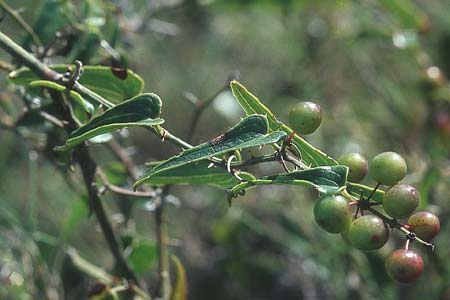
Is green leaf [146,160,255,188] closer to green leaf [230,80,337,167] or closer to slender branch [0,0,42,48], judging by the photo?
green leaf [230,80,337,167]

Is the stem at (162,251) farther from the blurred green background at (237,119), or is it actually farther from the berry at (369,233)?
the berry at (369,233)

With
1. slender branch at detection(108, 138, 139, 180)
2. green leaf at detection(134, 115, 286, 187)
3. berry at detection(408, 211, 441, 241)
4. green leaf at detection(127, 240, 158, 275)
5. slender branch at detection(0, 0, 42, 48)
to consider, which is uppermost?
berry at detection(408, 211, 441, 241)

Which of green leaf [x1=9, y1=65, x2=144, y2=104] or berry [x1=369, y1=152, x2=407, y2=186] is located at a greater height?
berry [x1=369, y1=152, x2=407, y2=186]

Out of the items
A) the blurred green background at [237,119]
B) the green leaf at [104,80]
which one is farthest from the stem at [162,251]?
the green leaf at [104,80]

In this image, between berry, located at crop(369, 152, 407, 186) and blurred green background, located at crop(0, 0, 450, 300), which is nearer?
berry, located at crop(369, 152, 407, 186)

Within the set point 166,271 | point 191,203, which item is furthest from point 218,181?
point 191,203

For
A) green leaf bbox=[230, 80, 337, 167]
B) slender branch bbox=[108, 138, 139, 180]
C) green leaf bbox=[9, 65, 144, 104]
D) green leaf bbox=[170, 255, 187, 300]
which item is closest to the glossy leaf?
green leaf bbox=[230, 80, 337, 167]
